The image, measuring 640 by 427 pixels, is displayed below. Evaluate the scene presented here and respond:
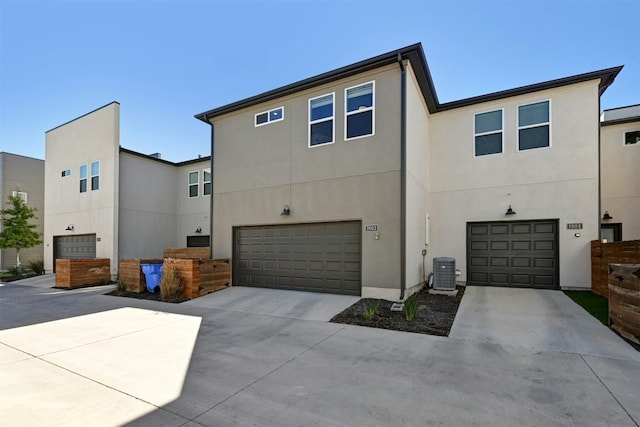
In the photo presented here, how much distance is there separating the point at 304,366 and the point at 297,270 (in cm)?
527

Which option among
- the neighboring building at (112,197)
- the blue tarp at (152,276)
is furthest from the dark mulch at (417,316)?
the neighboring building at (112,197)

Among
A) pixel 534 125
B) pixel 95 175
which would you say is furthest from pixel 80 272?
pixel 534 125

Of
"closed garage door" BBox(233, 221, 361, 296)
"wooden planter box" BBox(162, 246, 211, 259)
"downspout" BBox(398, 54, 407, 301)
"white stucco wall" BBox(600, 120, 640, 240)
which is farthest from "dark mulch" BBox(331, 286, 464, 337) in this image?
"white stucco wall" BBox(600, 120, 640, 240)

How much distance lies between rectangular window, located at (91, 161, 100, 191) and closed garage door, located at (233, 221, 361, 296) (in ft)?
28.8

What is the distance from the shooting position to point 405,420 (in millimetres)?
2809

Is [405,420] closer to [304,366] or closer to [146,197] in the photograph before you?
[304,366]

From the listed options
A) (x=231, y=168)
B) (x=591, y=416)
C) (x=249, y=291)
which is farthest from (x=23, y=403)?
(x=231, y=168)

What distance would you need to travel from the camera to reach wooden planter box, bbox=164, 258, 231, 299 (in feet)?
29.9

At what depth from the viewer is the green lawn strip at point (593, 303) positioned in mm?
6107

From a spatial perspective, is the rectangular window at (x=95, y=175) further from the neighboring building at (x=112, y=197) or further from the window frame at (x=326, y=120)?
the window frame at (x=326, y=120)

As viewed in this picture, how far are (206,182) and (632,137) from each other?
17108 mm

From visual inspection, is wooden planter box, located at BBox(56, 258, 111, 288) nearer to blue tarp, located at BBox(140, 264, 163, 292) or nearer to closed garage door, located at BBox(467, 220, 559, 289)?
blue tarp, located at BBox(140, 264, 163, 292)

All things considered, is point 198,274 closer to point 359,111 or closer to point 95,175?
point 359,111

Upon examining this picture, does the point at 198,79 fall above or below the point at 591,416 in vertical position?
above
